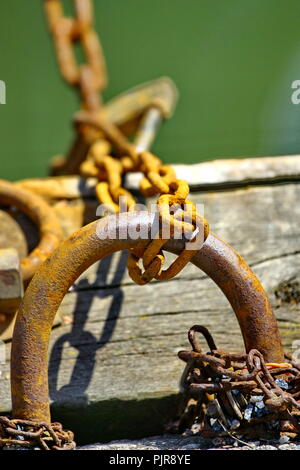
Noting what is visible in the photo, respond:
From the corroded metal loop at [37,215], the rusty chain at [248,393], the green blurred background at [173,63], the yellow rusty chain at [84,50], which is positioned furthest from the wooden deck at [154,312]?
the green blurred background at [173,63]

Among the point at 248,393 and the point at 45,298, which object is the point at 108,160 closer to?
the point at 45,298

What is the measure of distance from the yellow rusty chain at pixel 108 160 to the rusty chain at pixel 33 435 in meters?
0.26

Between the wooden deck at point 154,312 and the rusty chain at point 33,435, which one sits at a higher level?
the wooden deck at point 154,312

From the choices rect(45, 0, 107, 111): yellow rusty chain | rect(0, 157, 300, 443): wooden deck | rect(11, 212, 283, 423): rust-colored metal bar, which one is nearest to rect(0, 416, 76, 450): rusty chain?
rect(11, 212, 283, 423): rust-colored metal bar

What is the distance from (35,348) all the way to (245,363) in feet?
1.02

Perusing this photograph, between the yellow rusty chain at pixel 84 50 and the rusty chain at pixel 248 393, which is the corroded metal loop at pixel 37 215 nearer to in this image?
the rusty chain at pixel 248 393

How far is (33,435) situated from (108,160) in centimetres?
74

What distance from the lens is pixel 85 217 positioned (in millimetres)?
1738

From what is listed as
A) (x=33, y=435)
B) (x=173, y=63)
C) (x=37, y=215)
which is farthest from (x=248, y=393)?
(x=173, y=63)

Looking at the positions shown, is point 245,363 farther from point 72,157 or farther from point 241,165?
point 72,157

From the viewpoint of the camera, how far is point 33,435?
120 centimetres

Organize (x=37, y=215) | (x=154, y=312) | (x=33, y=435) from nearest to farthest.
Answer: (x=33, y=435) → (x=154, y=312) → (x=37, y=215)

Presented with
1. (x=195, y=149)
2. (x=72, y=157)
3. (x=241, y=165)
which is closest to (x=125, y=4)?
(x=195, y=149)

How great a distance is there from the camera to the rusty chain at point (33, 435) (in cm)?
120
